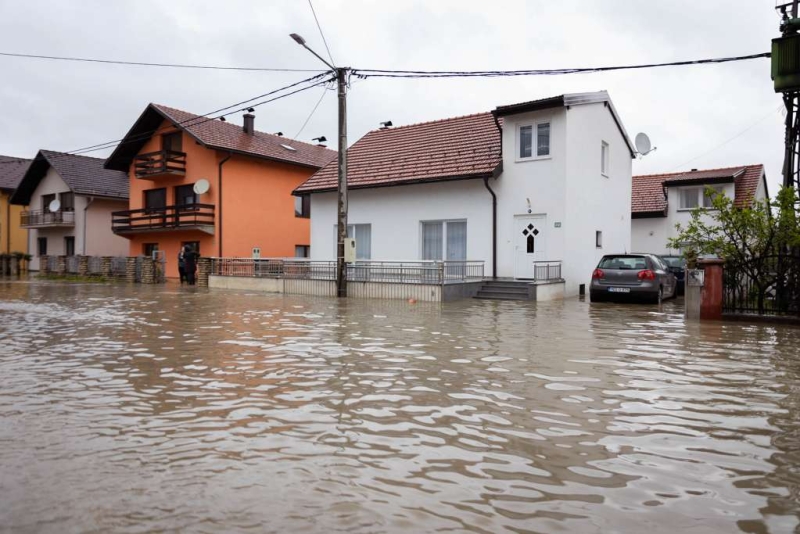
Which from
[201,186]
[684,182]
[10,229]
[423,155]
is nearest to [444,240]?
[423,155]

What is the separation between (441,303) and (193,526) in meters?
14.2

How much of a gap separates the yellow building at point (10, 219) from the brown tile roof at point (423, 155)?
31.8 m

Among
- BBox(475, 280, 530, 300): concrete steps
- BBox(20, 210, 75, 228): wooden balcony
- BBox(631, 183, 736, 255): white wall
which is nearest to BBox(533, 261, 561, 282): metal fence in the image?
BBox(475, 280, 530, 300): concrete steps

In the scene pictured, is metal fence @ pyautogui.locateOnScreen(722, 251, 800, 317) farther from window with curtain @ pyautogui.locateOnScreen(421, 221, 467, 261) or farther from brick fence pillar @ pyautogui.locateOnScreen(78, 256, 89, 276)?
brick fence pillar @ pyautogui.locateOnScreen(78, 256, 89, 276)

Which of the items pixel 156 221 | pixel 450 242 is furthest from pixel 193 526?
pixel 156 221

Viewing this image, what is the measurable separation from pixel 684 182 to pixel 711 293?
19.8m

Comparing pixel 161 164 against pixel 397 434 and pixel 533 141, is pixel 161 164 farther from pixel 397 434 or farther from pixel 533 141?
pixel 397 434

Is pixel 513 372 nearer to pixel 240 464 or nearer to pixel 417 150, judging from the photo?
pixel 240 464

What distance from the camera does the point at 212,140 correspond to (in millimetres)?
29781

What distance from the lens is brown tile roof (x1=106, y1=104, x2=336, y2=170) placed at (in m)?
30.1

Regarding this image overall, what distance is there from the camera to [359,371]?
24.1ft

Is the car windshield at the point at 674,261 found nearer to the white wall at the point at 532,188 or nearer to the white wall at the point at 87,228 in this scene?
the white wall at the point at 532,188

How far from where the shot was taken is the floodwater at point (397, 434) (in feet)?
11.4

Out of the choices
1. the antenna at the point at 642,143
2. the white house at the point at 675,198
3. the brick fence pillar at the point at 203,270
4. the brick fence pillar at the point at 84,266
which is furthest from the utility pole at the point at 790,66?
the brick fence pillar at the point at 84,266
